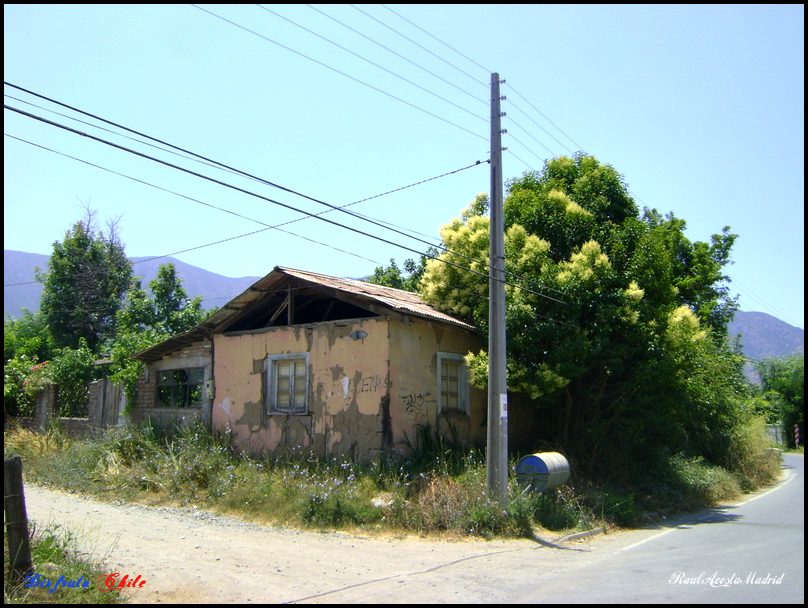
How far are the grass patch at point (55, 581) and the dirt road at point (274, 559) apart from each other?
12 cm

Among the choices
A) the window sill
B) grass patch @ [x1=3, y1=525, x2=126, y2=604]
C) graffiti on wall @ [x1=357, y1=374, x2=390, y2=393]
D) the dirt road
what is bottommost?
the dirt road

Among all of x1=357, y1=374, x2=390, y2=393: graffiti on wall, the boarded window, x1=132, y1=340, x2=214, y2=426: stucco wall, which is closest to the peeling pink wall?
x1=357, y1=374, x2=390, y2=393: graffiti on wall

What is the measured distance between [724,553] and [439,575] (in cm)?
452

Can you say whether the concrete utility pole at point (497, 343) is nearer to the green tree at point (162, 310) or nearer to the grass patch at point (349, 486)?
the grass patch at point (349, 486)

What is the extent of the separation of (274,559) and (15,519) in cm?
343

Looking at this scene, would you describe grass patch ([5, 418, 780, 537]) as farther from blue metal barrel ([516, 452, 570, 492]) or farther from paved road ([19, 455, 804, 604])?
paved road ([19, 455, 804, 604])

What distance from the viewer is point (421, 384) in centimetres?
1466

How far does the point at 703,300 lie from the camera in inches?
1090

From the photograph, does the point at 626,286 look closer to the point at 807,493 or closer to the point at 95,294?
the point at 807,493

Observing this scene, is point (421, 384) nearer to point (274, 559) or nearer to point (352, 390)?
point (352, 390)

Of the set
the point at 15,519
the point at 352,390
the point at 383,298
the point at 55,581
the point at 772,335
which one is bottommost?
the point at 55,581

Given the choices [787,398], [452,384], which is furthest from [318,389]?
[787,398]

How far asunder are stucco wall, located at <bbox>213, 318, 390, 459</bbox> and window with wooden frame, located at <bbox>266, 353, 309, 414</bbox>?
13 centimetres

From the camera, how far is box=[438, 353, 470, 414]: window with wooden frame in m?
15.2
